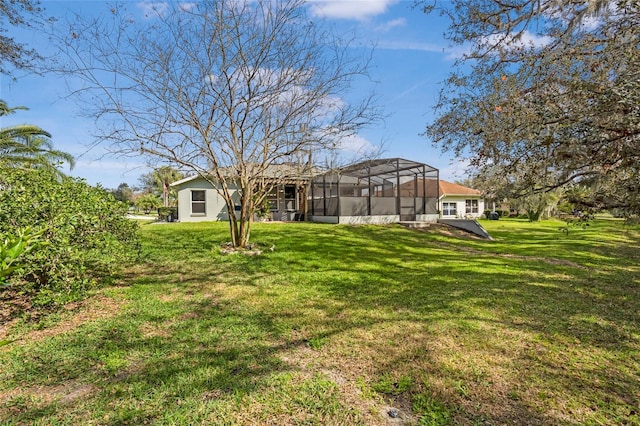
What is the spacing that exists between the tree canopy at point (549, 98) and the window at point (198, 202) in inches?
573

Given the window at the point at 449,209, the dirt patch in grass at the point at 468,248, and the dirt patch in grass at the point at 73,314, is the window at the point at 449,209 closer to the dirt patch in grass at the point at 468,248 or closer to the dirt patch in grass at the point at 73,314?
the dirt patch in grass at the point at 468,248

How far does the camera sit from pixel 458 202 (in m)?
32.6

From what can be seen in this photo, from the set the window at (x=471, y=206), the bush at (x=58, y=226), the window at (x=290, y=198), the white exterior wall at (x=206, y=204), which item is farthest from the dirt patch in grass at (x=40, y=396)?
the window at (x=471, y=206)

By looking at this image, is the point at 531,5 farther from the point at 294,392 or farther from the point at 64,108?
the point at 64,108

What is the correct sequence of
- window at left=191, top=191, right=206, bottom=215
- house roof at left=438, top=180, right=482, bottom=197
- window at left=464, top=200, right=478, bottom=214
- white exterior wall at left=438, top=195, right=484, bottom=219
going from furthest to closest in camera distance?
window at left=464, top=200, right=478, bottom=214 < house roof at left=438, top=180, right=482, bottom=197 < white exterior wall at left=438, top=195, right=484, bottom=219 < window at left=191, top=191, right=206, bottom=215

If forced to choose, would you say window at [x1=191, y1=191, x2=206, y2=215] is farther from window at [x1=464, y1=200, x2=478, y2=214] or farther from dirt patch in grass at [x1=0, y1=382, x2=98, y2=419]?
window at [x1=464, y1=200, x2=478, y2=214]

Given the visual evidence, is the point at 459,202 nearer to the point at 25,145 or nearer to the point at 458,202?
the point at 458,202

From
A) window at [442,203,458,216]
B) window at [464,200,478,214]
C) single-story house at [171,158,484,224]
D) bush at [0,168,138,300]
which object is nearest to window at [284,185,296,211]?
single-story house at [171,158,484,224]

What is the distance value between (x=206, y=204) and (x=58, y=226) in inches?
596

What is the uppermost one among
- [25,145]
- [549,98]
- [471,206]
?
[25,145]

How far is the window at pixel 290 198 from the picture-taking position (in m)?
21.5

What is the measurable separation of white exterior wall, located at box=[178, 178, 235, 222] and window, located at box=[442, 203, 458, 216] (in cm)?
2134

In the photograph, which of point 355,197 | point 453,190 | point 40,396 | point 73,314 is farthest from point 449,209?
point 40,396

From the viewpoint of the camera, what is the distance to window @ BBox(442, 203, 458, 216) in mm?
31564
